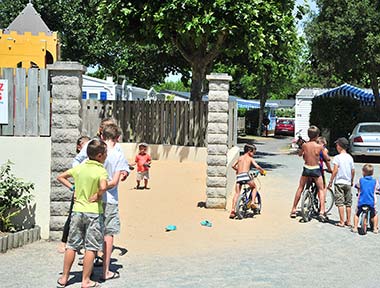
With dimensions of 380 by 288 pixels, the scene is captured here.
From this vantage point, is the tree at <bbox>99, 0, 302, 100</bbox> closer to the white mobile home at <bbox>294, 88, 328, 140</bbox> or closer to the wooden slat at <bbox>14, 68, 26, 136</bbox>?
the wooden slat at <bbox>14, 68, 26, 136</bbox>

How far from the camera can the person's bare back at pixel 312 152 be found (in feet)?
32.1

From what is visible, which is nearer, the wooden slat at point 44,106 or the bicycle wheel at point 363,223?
the wooden slat at point 44,106

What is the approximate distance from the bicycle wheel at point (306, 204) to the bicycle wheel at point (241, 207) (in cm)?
99

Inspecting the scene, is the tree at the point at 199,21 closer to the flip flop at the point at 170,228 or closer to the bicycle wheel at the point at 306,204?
the bicycle wheel at the point at 306,204

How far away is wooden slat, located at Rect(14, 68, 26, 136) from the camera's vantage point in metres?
8.30

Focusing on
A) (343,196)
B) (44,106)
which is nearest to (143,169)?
(44,106)

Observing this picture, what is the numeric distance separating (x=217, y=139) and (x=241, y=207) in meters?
1.40

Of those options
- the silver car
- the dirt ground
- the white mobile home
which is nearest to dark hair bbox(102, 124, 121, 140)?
the dirt ground

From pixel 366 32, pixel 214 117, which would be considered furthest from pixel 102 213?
pixel 366 32

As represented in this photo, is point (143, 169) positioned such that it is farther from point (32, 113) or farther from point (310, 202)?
point (32, 113)

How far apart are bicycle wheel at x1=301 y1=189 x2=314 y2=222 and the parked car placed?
3697cm

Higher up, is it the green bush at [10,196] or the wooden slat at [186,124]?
the wooden slat at [186,124]

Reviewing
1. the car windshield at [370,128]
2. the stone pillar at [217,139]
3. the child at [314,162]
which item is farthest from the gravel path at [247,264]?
the car windshield at [370,128]

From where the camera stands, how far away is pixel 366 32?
24.7 meters
